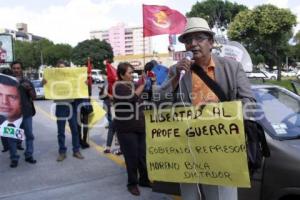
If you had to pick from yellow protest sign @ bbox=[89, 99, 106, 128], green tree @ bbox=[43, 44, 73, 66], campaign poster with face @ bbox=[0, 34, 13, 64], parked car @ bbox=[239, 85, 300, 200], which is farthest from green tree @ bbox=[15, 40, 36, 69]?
parked car @ bbox=[239, 85, 300, 200]

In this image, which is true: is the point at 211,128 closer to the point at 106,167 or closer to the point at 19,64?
the point at 106,167

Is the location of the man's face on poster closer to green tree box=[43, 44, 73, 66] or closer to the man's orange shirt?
the man's orange shirt

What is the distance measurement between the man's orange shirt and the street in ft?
8.46

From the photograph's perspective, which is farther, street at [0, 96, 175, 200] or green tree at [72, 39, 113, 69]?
green tree at [72, 39, 113, 69]

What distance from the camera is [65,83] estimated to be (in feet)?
25.0

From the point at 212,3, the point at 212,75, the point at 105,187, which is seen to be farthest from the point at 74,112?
the point at 212,3

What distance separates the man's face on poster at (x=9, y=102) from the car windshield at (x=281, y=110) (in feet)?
13.0

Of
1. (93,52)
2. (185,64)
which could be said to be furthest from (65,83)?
(93,52)

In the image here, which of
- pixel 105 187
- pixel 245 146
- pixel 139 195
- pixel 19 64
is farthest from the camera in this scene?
pixel 19 64

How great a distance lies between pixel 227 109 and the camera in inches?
113

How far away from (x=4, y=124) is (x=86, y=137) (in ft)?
7.04

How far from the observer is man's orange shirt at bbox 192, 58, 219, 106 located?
3049 millimetres

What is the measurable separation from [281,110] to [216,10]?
2092 inches

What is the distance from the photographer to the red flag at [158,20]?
33.3 ft
